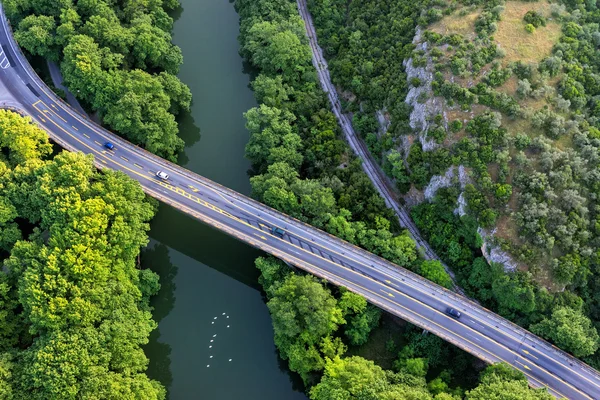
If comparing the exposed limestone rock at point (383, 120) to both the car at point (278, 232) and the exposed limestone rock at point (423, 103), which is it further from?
the car at point (278, 232)

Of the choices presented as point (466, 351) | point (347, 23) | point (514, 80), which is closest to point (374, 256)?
point (466, 351)

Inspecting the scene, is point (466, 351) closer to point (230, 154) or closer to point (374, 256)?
point (374, 256)

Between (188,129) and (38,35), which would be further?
(188,129)

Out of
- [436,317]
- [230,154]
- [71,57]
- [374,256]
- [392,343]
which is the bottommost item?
[392,343]

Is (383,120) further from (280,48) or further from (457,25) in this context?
(280,48)

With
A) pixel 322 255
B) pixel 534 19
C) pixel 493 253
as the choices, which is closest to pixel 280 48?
pixel 322 255

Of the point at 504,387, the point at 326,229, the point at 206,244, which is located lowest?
the point at 504,387

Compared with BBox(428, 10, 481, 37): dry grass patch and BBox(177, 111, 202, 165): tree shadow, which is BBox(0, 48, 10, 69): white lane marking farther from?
BBox(428, 10, 481, 37): dry grass patch
